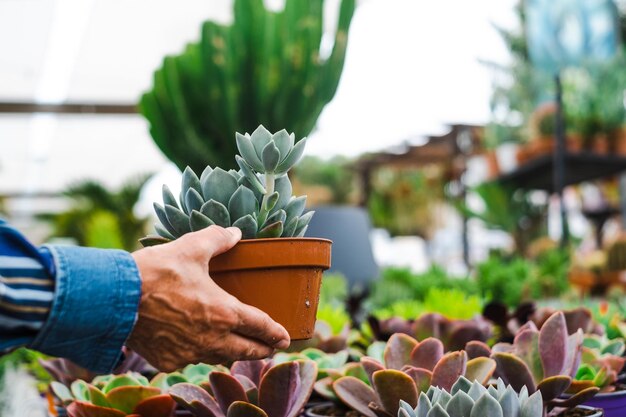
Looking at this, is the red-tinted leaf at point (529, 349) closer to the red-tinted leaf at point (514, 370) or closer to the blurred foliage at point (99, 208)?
the red-tinted leaf at point (514, 370)

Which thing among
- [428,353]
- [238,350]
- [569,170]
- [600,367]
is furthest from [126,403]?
[569,170]

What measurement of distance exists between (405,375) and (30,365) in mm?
1103

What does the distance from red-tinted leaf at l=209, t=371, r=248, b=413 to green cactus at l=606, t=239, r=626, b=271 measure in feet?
12.3

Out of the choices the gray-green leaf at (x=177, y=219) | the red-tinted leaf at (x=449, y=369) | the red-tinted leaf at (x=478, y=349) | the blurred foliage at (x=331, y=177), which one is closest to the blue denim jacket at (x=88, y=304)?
the gray-green leaf at (x=177, y=219)

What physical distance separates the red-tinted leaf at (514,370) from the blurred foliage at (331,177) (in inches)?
199

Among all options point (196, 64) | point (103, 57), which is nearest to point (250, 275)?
point (196, 64)

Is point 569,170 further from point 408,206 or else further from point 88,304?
point 88,304

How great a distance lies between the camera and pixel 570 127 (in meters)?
3.72

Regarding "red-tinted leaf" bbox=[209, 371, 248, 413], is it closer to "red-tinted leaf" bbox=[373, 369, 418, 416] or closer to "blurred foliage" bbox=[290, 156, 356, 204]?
"red-tinted leaf" bbox=[373, 369, 418, 416]

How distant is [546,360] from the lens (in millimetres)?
795

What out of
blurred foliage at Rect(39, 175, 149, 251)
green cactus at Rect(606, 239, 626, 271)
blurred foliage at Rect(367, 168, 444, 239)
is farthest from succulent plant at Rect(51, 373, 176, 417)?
blurred foliage at Rect(39, 175, 149, 251)

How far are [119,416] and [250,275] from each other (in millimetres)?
232

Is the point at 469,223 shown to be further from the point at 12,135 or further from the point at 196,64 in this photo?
the point at 12,135

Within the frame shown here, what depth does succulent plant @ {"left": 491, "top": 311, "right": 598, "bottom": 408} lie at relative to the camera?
0.74m
